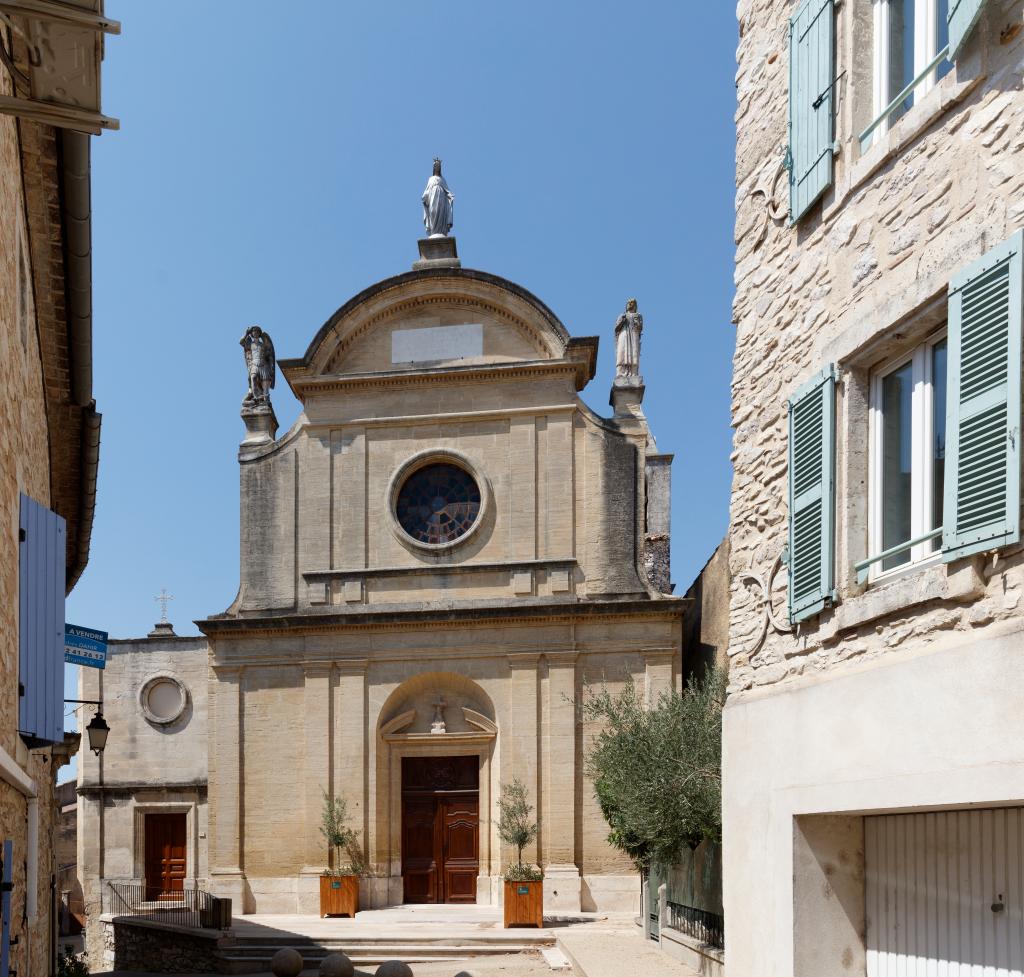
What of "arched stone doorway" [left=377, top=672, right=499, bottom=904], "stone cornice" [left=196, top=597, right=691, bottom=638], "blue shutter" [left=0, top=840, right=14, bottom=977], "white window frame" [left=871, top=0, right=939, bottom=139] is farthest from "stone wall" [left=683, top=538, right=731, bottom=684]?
"white window frame" [left=871, top=0, right=939, bottom=139]

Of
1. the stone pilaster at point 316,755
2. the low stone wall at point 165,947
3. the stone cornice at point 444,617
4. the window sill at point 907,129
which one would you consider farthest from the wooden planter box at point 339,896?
the window sill at point 907,129

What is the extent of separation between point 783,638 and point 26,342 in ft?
22.3

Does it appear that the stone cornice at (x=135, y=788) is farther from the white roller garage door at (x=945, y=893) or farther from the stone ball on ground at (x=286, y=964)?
the white roller garage door at (x=945, y=893)

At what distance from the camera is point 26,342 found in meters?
10.1

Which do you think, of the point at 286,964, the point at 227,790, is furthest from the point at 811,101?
the point at 227,790

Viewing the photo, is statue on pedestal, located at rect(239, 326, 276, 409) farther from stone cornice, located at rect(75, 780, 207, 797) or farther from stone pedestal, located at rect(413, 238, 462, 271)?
stone cornice, located at rect(75, 780, 207, 797)

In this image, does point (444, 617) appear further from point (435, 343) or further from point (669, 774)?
point (669, 774)

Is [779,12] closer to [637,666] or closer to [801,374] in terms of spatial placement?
[801,374]

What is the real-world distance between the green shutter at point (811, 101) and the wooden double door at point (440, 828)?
1731cm

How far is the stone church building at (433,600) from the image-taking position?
71.3 ft

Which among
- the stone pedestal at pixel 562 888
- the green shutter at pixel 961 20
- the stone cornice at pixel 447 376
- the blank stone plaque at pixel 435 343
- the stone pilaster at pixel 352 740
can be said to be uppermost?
the blank stone plaque at pixel 435 343

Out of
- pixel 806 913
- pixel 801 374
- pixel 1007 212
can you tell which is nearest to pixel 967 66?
pixel 1007 212

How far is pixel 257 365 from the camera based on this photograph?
2453cm

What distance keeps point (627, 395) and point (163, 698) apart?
1288 cm
